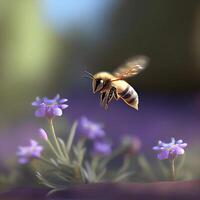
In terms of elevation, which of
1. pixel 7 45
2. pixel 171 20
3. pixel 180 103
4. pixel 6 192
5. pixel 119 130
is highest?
pixel 171 20

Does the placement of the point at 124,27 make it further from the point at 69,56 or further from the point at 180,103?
the point at 180,103

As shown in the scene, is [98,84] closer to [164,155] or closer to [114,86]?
[114,86]

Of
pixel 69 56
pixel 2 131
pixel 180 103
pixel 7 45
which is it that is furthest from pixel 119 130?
pixel 69 56

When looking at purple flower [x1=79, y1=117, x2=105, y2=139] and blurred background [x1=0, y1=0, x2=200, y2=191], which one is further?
blurred background [x1=0, y1=0, x2=200, y2=191]

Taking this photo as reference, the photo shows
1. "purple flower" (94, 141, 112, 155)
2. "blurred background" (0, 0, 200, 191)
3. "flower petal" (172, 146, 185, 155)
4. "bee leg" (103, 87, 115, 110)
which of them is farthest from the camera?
"blurred background" (0, 0, 200, 191)

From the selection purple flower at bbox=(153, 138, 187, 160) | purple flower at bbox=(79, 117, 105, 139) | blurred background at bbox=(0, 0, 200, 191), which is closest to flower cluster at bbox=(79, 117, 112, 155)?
purple flower at bbox=(79, 117, 105, 139)

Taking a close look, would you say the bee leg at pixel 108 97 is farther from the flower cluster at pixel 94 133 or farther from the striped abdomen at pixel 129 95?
the flower cluster at pixel 94 133

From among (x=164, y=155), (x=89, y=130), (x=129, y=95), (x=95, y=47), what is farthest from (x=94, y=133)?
(x=95, y=47)

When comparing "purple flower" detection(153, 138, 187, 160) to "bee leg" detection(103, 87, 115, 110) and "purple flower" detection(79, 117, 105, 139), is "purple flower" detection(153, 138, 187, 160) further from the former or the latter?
"purple flower" detection(79, 117, 105, 139)

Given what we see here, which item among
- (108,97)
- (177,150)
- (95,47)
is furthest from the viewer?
(95,47)
